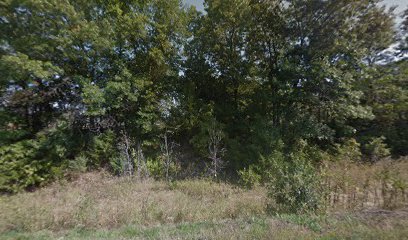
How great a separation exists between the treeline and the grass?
8.51 ft

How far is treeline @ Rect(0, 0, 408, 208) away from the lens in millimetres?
9398

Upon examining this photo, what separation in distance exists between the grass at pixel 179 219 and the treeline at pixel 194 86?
2593 mm

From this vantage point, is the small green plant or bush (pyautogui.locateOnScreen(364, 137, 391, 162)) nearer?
the small green plant

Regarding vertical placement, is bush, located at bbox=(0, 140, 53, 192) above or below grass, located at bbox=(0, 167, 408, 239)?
above

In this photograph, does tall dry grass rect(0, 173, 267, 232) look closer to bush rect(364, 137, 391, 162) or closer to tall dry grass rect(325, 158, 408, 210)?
tall dry grass rect(325, 158, 408, 210)

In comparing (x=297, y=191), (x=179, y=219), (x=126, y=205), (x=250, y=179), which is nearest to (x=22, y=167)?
(x=126, y=205)

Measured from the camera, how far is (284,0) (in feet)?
36.7

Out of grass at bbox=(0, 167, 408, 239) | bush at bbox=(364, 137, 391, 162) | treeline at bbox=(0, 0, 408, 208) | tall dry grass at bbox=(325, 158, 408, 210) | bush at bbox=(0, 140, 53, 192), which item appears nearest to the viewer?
grass at bbox=(0, 167, 408, 239)

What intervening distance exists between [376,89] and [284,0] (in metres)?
6.25

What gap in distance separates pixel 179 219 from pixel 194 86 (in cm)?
→ 873

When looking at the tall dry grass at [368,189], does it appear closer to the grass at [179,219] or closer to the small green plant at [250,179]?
the grass at [179,219]

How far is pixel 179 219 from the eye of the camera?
223 inches

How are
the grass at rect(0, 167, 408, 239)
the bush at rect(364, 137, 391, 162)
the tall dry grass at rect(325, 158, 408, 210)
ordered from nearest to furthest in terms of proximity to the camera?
the grass at rect(0, 167, 408, 239) < the tall dry grass at rect(325, 158, 408, 210) < the bush at rect(364, 137, 391, 162)

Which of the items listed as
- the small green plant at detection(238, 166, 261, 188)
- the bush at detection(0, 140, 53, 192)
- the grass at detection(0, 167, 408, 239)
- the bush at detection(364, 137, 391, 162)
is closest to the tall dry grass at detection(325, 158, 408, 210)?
the grass at detection(0, 167, 408, 239)
